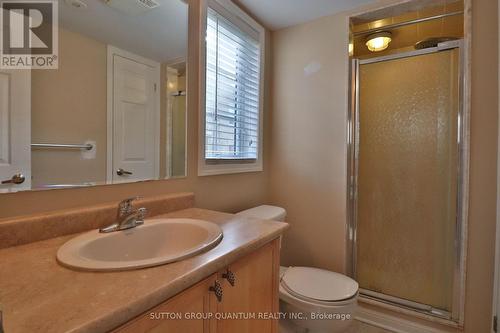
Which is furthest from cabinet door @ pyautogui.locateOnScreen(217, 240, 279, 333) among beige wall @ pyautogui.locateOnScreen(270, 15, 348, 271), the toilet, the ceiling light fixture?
the ceiling light fixture

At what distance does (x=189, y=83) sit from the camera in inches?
55.7

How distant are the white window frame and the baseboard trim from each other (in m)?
1.29

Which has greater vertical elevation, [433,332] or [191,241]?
[191,241]

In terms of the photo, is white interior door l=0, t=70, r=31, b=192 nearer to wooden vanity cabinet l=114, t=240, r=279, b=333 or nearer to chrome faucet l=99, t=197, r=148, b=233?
chrome faucet l=99, t=197, r=148, b=233

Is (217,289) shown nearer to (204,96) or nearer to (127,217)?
(127,217)

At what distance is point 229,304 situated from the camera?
0.81 metres

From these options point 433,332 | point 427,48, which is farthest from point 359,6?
point 433,332

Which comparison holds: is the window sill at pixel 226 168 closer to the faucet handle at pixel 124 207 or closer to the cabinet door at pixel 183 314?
the faucet handle at pixel 124 207

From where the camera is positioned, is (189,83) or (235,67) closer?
(189,83)

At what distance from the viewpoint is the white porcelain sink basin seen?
66 cm

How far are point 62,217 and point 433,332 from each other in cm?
213

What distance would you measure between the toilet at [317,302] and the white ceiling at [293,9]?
1804 millimetres

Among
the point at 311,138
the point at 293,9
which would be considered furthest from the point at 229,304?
the point at 293,9

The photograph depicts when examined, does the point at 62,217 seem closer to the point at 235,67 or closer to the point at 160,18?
the point at 160,18
